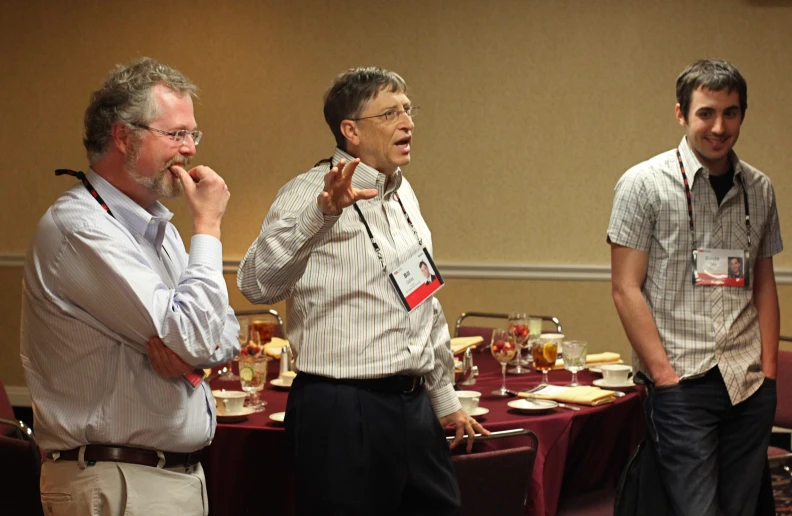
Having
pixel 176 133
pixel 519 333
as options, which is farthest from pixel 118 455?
pixel 519 333

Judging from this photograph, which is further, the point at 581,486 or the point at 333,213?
the point at 581,486

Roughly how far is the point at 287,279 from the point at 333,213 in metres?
0.23

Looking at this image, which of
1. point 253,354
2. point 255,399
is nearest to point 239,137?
point 253,354

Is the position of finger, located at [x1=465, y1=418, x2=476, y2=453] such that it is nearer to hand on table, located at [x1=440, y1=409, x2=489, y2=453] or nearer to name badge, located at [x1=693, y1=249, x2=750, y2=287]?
hand on table, located at [x1=440, y1=409, x2=489, y2=453]

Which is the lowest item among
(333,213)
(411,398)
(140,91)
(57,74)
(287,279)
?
(411,398)

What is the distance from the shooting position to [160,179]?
194cm

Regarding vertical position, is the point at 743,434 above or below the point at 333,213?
below

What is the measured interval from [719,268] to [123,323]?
197 cm

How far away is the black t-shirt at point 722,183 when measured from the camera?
10.0ft

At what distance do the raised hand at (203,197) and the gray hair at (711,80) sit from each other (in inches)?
68.4

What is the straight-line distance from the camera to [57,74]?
21.1ft

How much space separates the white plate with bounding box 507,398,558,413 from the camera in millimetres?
3096

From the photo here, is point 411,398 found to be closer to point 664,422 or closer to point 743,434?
point 664,422

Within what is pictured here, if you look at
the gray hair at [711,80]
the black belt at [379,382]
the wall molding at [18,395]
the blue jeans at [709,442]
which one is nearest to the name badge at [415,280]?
the black belt at [379,382]
